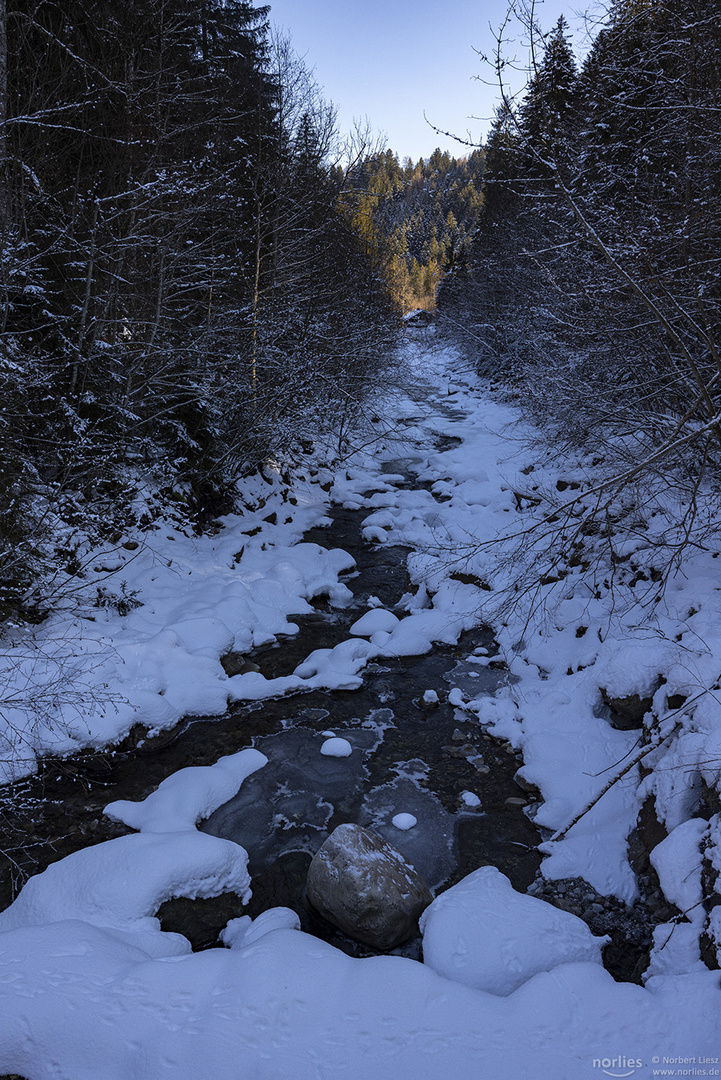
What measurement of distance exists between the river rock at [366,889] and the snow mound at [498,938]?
0.15 m

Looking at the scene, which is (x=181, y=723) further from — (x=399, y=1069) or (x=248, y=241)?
(x=248, y=241)

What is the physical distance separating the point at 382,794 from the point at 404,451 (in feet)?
36.5

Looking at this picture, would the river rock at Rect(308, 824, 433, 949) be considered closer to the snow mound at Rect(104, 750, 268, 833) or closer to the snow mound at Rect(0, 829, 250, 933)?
the snow mound at Rect(0, 829, 250, 933)

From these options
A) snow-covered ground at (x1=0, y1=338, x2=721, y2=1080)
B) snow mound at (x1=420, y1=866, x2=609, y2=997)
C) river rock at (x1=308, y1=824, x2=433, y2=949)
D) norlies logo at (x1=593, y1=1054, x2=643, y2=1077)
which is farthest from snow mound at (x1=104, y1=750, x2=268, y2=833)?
norlies logo at (x1=593, y1=1054, x2=643, y2=1077)

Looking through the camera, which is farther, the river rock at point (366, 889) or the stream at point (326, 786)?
the stream at point (326, 786)

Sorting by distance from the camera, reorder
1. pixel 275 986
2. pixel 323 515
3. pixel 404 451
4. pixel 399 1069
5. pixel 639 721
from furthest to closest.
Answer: pixel 404 451 < pixel 323 515 < pixel 639 721 < pixel 275 986 < pixel 399 1069

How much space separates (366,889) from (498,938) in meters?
0.77

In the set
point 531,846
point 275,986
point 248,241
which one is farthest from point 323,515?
point 275,986

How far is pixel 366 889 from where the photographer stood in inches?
129

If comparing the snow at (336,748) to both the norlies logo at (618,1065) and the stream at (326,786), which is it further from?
the norlies logo at (618,1065)

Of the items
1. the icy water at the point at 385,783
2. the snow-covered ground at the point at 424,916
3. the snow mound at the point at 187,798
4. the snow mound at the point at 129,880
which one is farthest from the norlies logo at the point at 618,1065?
the snow mound at the point at 187,798

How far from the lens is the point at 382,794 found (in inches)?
177

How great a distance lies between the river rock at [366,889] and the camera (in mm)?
3225

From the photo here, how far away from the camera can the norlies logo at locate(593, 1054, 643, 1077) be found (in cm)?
218
